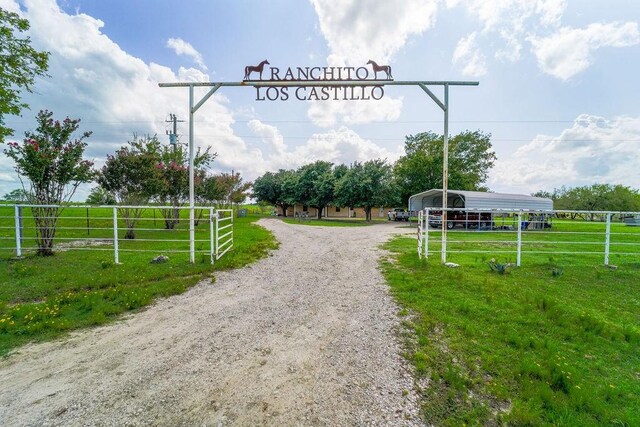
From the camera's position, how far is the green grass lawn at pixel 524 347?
2.47 m

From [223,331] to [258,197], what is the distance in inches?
1709

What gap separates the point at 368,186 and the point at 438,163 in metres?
9.66

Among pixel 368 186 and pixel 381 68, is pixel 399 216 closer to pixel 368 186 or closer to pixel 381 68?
pixel 368 186

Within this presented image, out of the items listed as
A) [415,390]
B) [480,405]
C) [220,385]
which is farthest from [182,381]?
[480,405]

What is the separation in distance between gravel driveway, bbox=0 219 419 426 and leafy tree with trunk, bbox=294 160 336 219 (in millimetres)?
30829

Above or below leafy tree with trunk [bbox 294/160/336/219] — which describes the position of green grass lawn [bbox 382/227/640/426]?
below

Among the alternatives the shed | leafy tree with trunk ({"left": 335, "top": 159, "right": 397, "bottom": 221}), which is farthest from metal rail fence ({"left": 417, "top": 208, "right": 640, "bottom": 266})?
leafy tree with trunk ({"left": 335, "top": 159, "right": 397, "bottom": 221})

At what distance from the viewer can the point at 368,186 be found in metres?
30.2

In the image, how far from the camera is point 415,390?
8.65 ft

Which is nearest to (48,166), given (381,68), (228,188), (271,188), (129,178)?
(129,178)

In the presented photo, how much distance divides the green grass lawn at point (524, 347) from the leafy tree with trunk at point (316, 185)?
29337 mm

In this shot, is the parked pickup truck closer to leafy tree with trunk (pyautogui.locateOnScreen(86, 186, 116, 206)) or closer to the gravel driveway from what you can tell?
leafy tree with trunk (pyautogui.locateOnScreen(86, 186, 116, 206))

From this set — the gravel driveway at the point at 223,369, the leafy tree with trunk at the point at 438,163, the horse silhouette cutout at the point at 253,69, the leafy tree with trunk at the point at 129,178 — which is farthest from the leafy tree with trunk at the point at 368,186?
the gravel driveway at the point at 223,369

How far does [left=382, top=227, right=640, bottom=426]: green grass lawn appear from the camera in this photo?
247cm
